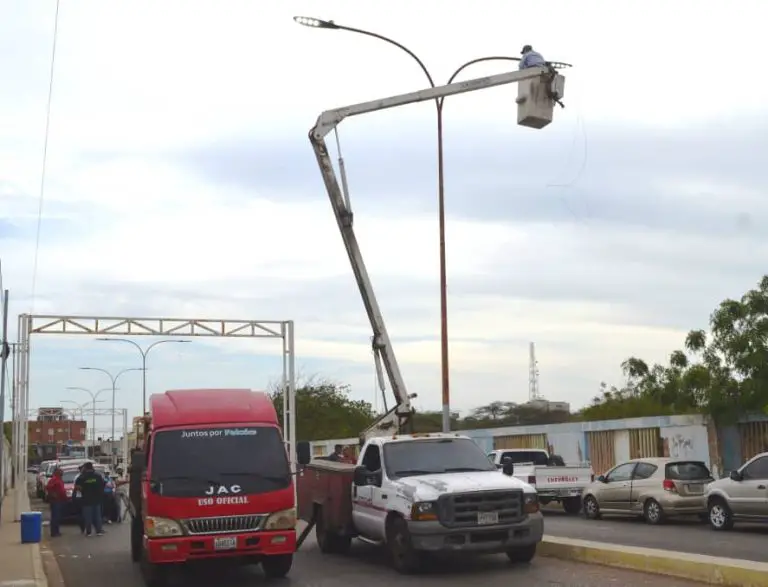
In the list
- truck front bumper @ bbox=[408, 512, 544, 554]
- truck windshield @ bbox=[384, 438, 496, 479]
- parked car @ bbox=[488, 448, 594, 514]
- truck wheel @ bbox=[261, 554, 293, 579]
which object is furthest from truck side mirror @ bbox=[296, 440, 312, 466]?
parked car @ bbox=[488, 448, 594, 514]

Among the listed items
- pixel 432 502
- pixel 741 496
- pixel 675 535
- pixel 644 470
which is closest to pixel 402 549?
pixel 432 502

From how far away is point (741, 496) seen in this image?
1845cm

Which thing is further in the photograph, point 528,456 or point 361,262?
point 528,456

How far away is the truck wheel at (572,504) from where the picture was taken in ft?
83.8

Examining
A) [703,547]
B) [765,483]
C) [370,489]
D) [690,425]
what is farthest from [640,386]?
[370,489]

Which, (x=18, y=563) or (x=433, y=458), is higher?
(x=433, y=458)

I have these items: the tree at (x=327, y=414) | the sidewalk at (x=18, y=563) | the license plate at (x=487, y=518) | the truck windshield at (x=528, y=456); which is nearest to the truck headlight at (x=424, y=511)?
the license plate at (x=487, y=518)

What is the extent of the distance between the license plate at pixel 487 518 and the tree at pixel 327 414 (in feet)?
216

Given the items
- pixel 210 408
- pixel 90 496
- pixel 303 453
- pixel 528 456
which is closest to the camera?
pixel 210 408

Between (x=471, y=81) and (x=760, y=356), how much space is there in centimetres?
1252

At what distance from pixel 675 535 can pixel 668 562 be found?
268 inches

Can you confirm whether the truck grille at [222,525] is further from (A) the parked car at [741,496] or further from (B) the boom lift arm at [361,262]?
(A) the parked car at [741,496]

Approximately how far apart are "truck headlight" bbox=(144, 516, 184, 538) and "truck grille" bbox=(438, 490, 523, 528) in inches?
131

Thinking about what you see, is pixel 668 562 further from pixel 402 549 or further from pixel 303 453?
pixel 303 453
